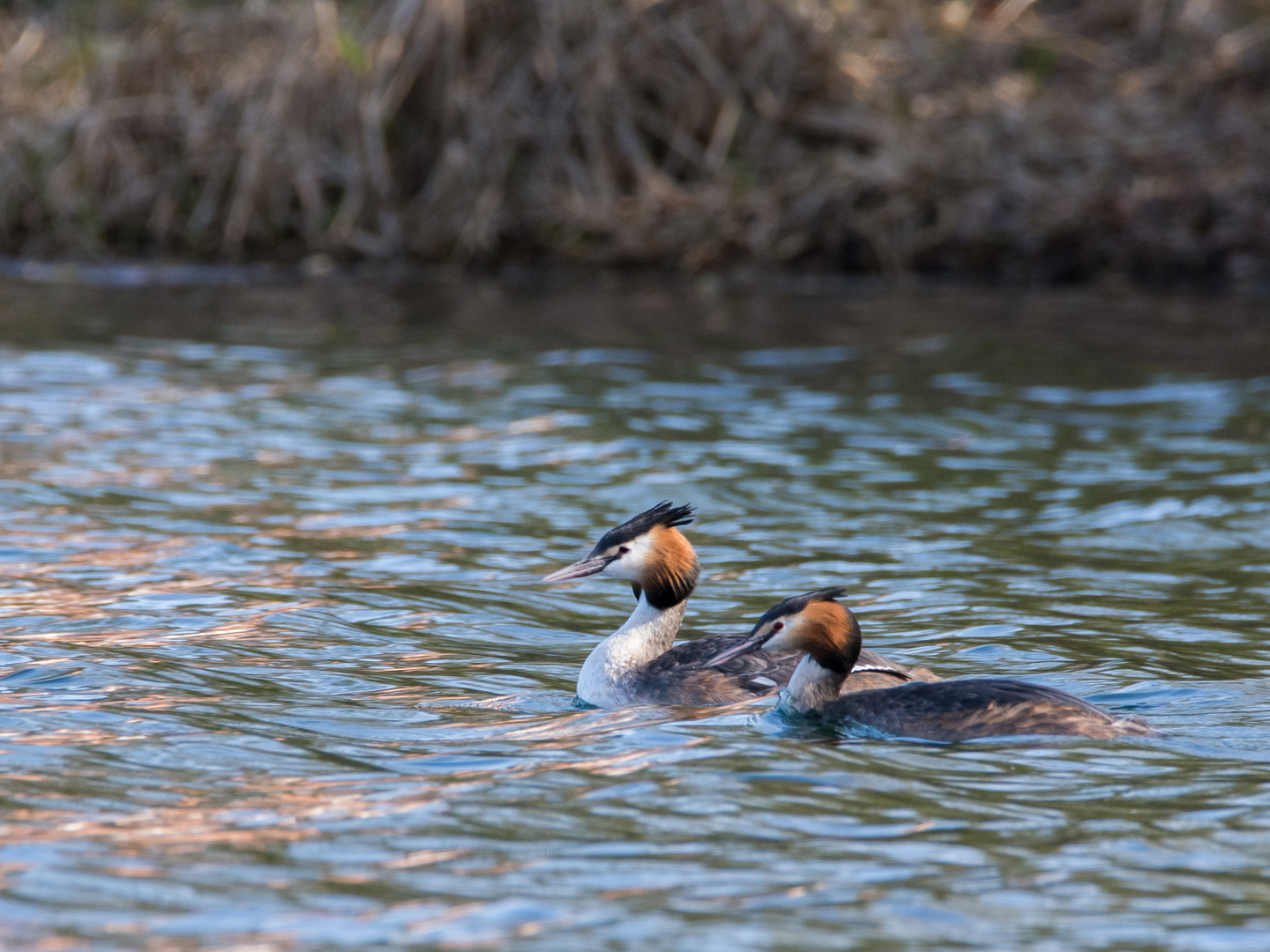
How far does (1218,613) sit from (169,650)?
14.2 feet

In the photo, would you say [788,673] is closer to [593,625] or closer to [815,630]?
[815,630]

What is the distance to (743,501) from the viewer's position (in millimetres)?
10242

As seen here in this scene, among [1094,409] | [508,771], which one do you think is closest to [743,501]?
[1094,409]

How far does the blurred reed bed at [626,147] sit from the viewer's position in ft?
67.7

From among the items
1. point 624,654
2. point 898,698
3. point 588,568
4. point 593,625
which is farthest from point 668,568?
point 593,625

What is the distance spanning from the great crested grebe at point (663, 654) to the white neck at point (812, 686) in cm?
9

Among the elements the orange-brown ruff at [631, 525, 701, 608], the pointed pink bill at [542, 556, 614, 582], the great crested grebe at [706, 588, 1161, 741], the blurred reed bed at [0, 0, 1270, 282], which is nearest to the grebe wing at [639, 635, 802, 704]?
the great crested grebe at [706, 588, 1161, 741]

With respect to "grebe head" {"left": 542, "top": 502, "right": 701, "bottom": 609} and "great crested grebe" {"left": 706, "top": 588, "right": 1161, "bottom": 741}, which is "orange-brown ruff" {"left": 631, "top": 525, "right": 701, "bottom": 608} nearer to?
"grebe head" {"left": 542, "top": 502, "right": 701, "bottom": 609}

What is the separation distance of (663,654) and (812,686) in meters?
0.68

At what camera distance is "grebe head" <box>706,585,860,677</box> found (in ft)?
20.4

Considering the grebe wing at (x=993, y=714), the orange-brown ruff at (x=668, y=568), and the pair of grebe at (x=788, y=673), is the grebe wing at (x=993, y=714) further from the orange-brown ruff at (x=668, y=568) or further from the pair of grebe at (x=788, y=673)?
the orange-brown ruff at (x=668, y=568)

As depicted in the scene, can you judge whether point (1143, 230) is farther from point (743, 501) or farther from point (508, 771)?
point (508, 771)

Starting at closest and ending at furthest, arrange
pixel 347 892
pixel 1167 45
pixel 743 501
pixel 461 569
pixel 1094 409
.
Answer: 1. pixel 347 892
2. pixel 461 569
3. pixel 743 501
4. pixel 1094 409
5. pixel 1167 45

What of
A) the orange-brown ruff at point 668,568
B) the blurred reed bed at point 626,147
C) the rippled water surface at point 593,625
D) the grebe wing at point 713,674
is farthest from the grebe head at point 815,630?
the blurred reed bed at point 626,147
